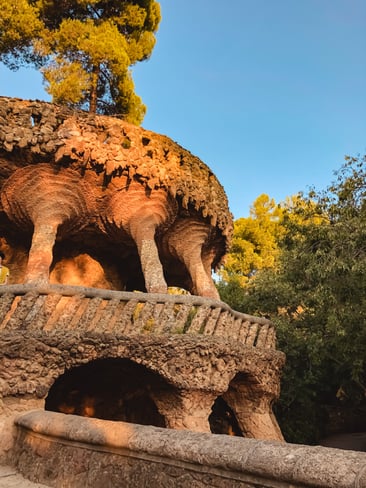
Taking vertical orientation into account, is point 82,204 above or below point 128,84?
below

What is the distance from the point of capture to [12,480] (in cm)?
350

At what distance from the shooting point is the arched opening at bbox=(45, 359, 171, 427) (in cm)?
712

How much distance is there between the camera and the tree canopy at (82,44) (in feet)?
36.7

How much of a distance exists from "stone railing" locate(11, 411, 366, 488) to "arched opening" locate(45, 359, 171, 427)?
3.15 metres

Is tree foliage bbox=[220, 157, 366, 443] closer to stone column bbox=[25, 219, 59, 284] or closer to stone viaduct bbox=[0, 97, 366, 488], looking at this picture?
stone viaduct bbox=[0, 97, 366, 488]

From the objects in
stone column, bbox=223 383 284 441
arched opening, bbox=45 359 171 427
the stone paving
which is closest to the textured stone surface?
arched opening, bbox=45 359 171 427

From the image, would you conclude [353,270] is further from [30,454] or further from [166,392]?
[30,454]

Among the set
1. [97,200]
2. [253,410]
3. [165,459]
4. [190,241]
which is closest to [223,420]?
[253,410]

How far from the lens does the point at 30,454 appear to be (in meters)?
3.72

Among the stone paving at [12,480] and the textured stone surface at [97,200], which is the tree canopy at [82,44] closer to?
the textured stone surface at [97,200]

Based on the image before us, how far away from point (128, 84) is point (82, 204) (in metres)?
5.80

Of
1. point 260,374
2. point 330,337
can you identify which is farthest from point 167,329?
point 330,337

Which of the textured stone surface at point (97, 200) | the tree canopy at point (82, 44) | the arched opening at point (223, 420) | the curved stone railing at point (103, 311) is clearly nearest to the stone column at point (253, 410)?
the arched opening at point (223, 420)

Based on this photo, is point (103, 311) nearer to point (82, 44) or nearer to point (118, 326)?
point (118, 326)
